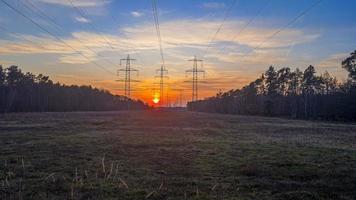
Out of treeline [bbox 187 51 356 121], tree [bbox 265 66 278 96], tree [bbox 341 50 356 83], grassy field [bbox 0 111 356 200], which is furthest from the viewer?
tree [bbox 265 66 278 96]

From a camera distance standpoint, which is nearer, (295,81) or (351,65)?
(351,65)

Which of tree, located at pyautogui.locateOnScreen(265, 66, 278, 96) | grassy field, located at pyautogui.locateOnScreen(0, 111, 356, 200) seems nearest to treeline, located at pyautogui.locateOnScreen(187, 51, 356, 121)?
tree, located at pyautogui.locateOnScreen(265, 66, 278, 96)

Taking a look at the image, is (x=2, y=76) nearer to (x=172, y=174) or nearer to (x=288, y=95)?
(x=288, y=95)

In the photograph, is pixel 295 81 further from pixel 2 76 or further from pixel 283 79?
pixel 2 76

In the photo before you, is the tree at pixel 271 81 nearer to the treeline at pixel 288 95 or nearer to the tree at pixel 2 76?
the treeline at pixel 288 95

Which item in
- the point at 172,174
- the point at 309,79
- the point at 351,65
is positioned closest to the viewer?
the point at 172,174

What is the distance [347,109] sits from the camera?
85312 mm

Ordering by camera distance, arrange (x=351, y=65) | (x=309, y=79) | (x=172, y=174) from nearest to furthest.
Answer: (x=172, y=174) < (x=351, y=65) < (x=309, y=79)

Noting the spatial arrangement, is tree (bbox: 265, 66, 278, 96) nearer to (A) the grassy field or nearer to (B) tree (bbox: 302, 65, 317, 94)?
(B) tree (bbox: 302, 65, 317, 94)

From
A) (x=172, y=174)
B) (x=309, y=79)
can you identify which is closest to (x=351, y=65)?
(x=309, y=79)

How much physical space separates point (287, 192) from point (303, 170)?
4.53 m

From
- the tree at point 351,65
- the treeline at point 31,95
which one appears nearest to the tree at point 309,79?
the tree at point 351,65

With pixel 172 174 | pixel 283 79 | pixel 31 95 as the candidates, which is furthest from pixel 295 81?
pixel 172 174

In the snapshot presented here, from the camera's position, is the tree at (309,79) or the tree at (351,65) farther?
the tree at (309,79)
